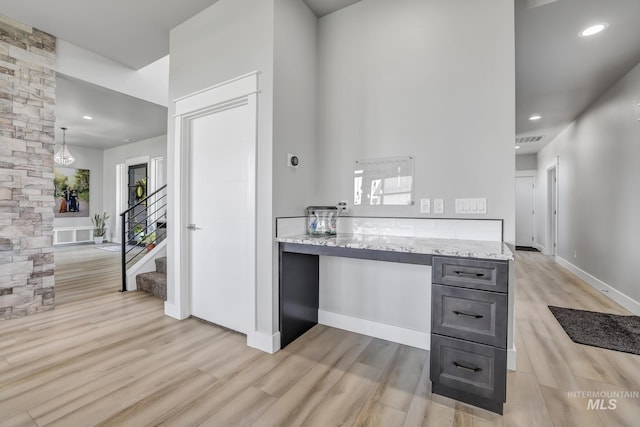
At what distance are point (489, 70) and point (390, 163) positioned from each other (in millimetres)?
897

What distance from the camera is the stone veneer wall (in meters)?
2.66

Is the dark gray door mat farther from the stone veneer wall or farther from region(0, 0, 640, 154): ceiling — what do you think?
the stone veneer wall

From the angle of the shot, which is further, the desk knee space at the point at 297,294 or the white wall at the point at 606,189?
the white wall at the point at 606,189

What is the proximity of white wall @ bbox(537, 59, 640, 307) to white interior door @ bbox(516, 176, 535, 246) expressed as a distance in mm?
2408

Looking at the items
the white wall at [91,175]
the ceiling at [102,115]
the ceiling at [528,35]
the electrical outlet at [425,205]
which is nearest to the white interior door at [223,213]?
the ceiling at [528,35]

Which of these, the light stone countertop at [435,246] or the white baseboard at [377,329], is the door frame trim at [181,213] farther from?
the white baseboard at [377,329]

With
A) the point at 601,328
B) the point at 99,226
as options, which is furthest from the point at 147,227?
the point at 99,226

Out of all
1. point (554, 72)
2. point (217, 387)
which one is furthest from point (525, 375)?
point (554, 72)

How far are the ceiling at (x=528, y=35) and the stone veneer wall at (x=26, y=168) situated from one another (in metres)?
0.27

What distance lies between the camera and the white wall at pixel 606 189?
3178 millimetres

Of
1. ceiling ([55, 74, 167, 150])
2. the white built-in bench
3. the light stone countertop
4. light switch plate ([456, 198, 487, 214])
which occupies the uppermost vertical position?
ceiling ([55, 74, 167, 150])

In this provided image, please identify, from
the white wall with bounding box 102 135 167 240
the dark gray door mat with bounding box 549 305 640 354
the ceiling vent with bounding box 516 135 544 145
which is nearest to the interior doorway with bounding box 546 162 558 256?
the ceiling vent with bounding box 516 135 544 145

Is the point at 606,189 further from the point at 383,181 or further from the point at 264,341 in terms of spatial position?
the point at 264,341

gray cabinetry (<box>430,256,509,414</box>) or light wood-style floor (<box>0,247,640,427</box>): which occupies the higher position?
gray cabinetry (<box>430,256,509,414</box>)
